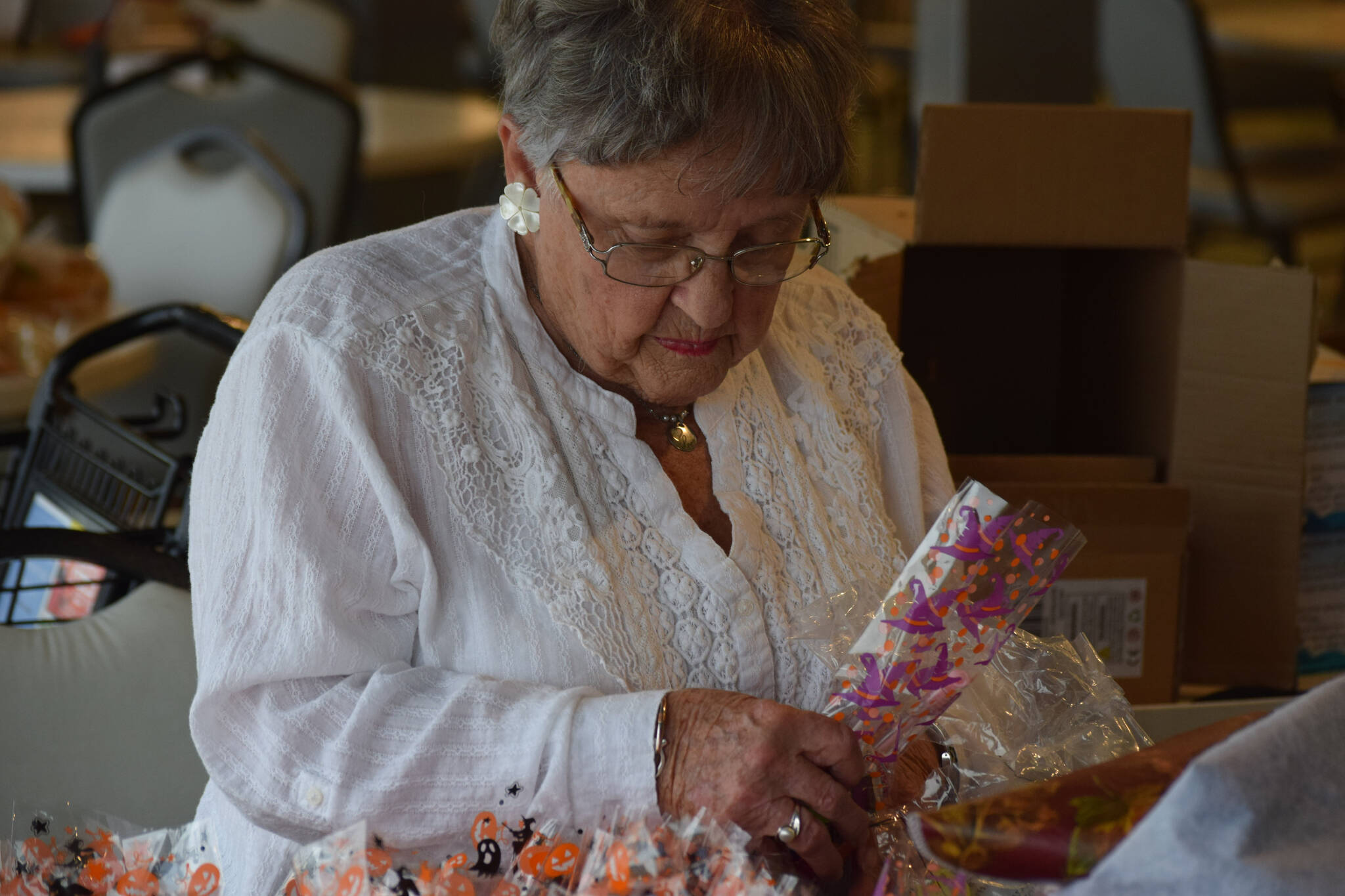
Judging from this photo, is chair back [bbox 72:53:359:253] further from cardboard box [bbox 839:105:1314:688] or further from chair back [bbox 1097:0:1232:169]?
chair back [bbox 1097:0:1232:169]

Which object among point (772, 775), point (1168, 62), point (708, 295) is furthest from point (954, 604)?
point (1168, 62)

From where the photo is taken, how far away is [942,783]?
124 cm

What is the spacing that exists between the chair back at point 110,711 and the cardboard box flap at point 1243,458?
4.51 ft

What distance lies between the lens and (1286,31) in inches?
213

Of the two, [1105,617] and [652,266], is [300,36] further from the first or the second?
[652,266]

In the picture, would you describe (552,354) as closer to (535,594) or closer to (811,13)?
(535,594)

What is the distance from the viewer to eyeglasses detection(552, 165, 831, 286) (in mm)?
1243

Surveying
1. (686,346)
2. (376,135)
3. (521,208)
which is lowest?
(376,135)

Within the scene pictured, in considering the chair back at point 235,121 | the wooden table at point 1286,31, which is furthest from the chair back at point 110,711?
the wooden table at point 1286,31

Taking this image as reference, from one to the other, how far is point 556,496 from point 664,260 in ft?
0.82

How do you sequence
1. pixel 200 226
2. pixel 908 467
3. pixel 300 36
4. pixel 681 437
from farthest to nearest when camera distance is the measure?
pixel 300 36 → pixel 200 226 → pixel 908 467 → pixel 681 437

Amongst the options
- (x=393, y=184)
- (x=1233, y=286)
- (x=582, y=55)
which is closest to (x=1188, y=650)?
(x=1233, y=286)

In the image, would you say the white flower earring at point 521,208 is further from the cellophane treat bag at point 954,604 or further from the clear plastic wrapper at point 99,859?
the clear plastic wrapper at point 99,859

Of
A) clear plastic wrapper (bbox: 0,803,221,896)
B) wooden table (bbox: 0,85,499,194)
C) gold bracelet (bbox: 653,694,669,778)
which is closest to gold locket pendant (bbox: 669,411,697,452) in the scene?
gold bracelet (bbox: 653,694,669,778)
